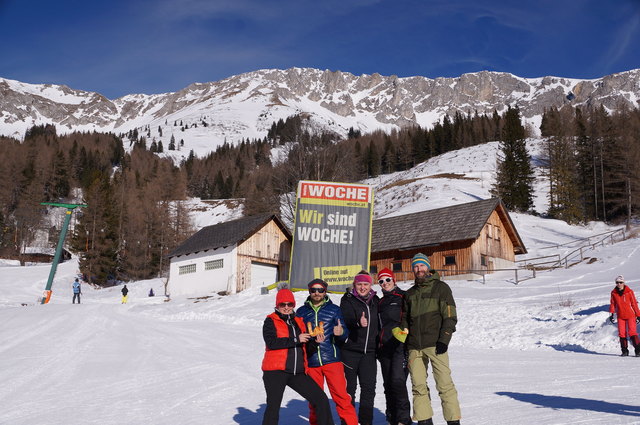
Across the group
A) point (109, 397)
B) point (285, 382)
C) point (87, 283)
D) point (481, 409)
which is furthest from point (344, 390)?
point (87, 283)

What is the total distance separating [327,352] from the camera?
539 cm

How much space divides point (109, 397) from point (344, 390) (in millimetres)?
4599

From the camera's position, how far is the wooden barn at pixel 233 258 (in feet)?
119

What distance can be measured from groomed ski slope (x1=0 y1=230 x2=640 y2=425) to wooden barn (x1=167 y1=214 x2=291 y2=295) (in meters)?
12.4

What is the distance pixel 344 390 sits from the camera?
208 inches

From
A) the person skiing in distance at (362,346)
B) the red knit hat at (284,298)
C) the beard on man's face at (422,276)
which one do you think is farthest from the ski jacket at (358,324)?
the red knit hat at (284,298)

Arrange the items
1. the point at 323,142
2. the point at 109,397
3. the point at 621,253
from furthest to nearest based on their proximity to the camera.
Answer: the point at 323,142 < the point at 621,253 < the point at 109,397

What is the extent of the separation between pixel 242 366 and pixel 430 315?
20.5 ft

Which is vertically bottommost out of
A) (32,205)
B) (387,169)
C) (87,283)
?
(87,283)

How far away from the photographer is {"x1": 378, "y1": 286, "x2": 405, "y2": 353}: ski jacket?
5.68 meters

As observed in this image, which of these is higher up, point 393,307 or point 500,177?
point 500,177

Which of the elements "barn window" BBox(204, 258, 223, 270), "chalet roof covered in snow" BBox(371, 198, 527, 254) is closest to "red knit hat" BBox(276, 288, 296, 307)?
"chalet roof covered in snow" BBox(371, 198, 527, 254)

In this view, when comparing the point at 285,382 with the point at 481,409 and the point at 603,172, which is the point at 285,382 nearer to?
the point at 481,409

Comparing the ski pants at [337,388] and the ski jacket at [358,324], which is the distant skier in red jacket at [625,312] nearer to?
the ski jacket at [358,324]
